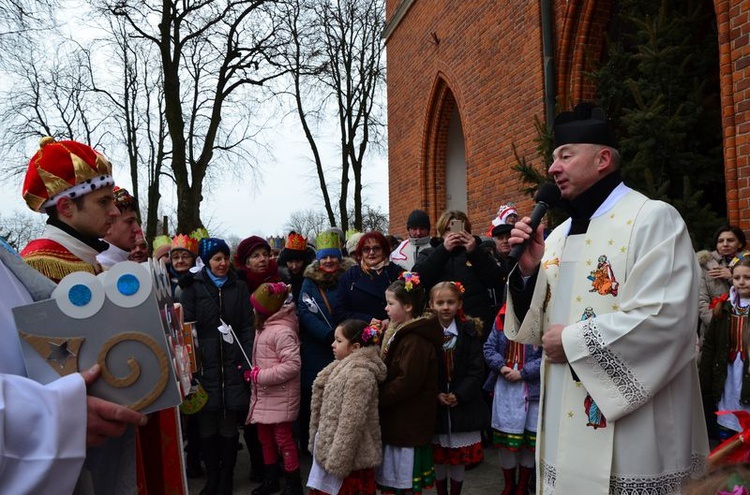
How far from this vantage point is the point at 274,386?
4.59m

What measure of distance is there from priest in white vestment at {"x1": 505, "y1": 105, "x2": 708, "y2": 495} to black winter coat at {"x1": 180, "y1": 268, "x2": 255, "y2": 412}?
2903 millimetres

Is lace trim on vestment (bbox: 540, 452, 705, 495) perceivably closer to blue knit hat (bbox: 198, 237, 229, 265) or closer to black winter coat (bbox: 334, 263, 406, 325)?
black winter coat (bbox: 334, 263, 406, 325)

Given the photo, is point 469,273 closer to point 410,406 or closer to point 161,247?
point 410,406

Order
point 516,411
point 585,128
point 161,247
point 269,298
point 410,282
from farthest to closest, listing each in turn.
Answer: point 161,247
point 269,298
point 516,411
point 410,282
point 585,128

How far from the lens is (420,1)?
1191 cm

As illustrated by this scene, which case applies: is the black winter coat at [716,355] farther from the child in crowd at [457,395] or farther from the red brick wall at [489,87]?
the child in crowd at [457,395]

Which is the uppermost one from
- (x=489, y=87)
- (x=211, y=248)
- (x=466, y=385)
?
(x=489, y=87)

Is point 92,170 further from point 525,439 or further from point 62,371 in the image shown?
point 525,439

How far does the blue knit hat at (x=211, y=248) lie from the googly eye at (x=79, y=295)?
11.9 ft

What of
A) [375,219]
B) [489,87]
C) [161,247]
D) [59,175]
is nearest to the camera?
[59,175]

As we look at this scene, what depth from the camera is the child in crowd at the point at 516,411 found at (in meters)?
4.20

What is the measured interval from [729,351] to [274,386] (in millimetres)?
3467

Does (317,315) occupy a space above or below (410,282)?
below

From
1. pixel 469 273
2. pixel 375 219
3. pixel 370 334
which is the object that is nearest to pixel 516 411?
pixel 469 273
